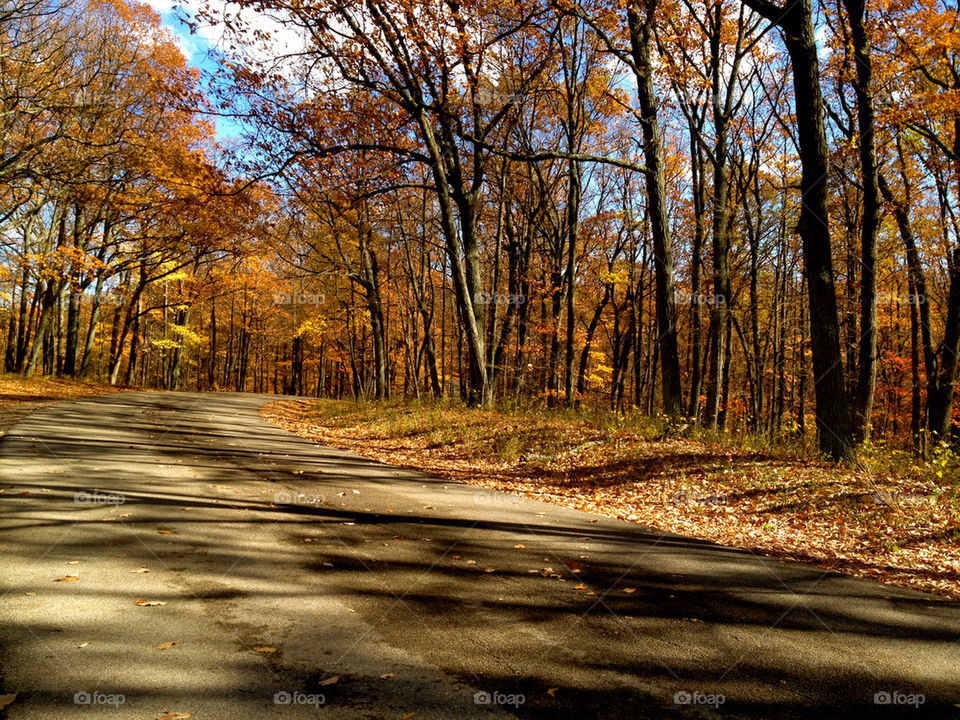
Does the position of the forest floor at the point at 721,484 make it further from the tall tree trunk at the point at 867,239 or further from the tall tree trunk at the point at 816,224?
the tall tree trunk at the point at 867,239

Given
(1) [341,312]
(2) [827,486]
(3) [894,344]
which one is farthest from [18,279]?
(3) [894,344]

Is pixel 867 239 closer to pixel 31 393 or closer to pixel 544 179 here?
pixel 544 179

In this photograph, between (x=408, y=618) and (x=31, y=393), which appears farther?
(x=31, y=393)

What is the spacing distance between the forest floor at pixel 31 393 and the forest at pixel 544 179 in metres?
2.91

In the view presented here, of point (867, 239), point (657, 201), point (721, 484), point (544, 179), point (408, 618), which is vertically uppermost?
point (544, 179)

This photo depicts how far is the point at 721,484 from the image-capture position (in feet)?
30.0

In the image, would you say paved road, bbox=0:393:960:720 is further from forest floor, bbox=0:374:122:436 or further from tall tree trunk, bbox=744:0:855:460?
forest floor, bbox=0:374:122:436

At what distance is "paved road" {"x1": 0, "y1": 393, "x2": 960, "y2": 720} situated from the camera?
311cm

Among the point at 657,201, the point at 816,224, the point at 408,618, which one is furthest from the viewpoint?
the point at 657,201

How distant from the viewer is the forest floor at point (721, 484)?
21.8 feet

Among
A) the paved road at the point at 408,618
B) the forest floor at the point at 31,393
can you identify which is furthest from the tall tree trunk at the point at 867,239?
the forest floor at the point at 31,393

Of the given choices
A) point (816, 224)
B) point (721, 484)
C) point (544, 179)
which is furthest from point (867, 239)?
point (544, 179)

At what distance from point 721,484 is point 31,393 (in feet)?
66.8

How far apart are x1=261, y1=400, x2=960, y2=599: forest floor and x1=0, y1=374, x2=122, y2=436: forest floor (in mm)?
6784
